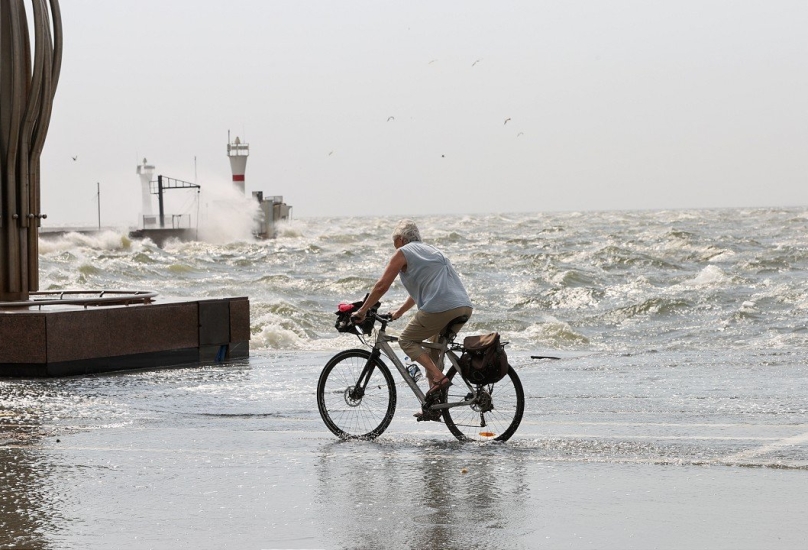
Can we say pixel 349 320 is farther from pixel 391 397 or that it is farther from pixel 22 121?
pixel 22 121

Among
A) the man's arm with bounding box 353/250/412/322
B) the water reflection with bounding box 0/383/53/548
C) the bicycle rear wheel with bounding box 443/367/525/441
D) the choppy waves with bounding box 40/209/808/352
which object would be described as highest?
the man's arm with bounding box 353/250/412/322

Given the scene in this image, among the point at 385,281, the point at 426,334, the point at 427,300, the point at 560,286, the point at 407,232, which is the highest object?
the point at 407,232

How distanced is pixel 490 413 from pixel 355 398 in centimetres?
98

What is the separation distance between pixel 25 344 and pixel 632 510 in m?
8.29

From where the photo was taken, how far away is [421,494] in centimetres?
657

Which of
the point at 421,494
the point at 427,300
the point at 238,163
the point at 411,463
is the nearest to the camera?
the point at 421,494

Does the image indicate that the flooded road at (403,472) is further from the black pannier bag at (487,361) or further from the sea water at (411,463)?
the black pannier bag at (487,361)

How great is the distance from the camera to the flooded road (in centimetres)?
574

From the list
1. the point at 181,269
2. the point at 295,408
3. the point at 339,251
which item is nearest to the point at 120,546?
the point at 295,408

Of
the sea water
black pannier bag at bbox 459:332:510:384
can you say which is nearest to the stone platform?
the sea water

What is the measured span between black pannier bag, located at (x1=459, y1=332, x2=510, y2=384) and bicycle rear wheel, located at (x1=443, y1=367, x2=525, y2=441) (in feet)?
0.43

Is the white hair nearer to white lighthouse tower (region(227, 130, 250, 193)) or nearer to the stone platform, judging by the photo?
the stone platform

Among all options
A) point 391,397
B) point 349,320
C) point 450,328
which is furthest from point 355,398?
point 450,328

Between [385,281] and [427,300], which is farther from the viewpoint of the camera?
[427,300]
